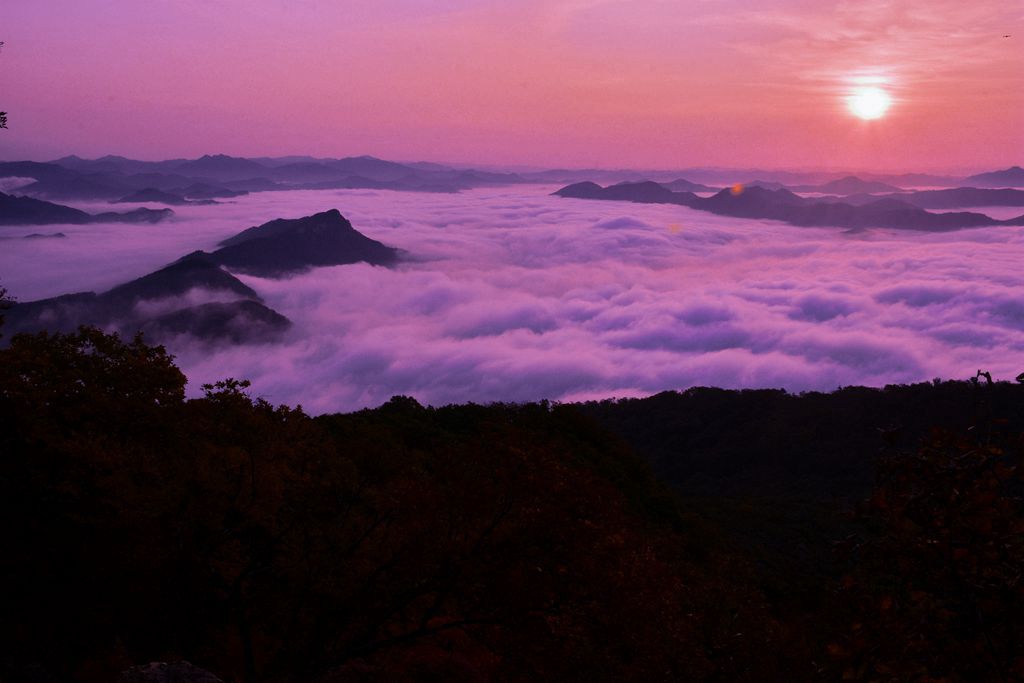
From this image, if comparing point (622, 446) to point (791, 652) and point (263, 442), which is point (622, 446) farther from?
point (263, 442)

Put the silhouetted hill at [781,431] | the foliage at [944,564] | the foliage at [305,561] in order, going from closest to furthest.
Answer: the foliage at [944,564] < the foliage at [305,561] < the silhouetted hill at [781,431]

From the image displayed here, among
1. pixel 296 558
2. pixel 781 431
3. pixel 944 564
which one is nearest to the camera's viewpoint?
pixel 944 564

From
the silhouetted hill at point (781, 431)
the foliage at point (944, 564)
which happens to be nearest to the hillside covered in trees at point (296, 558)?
the foliage at point (944, 564)

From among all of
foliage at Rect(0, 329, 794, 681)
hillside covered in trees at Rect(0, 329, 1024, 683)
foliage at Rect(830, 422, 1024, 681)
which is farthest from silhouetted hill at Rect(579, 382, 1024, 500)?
foliage at Rect(830, 422, 1024, 681)

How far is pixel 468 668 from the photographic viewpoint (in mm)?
16625

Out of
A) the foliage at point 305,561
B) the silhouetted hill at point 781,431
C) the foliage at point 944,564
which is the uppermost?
the foliage at point 944,564

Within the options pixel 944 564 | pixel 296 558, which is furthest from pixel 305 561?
pixel 944 564

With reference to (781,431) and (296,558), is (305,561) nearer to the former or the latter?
(296,558)

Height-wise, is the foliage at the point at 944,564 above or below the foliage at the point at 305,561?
above

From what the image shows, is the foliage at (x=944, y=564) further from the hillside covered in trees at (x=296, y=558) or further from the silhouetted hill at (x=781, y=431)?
the silhouetted hill at (x=781, y=431)

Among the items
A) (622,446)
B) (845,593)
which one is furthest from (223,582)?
(622,446)

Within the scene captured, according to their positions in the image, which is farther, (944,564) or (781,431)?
(781,431)

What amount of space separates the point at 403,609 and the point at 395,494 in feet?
8.86

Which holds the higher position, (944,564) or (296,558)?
(944,564)
